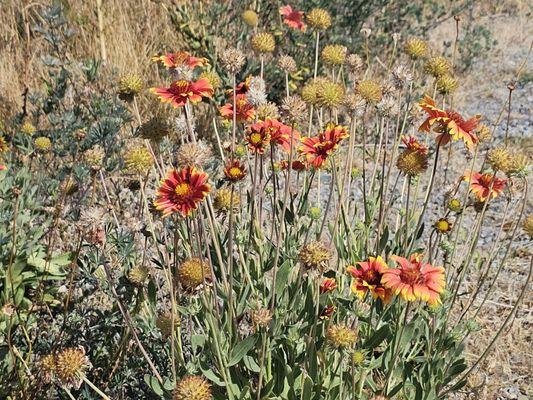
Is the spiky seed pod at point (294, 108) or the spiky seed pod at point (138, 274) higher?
the spiky seed pod at point (294, 108)

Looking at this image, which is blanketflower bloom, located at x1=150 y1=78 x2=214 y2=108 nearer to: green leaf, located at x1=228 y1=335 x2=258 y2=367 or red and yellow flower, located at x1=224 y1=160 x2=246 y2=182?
red and yellow flower, located at x1=224 y1=160 x2=246 y2=182

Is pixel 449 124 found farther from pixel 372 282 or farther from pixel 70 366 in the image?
pixel 70 366

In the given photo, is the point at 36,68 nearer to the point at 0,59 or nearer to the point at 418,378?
the point at 0,59

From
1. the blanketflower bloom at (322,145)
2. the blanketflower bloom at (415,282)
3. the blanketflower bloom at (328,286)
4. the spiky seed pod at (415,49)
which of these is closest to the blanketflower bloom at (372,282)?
the blanketflower bloom at (415,282)

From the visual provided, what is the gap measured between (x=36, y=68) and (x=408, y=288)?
3.89m

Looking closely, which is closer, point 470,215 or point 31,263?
point 31,263

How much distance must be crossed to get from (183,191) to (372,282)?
55cm

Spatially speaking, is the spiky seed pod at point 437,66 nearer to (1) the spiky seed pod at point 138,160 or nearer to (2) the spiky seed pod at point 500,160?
(2) the spiky seed pod at point 500,160

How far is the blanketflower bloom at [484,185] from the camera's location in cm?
191

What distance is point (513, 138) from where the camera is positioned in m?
4.37

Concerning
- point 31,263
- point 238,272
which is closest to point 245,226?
point 238,272

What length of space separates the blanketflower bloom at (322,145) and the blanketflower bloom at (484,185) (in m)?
0.44

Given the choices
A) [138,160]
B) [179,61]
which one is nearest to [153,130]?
[138,160]

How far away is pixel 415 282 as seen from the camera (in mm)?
1444
